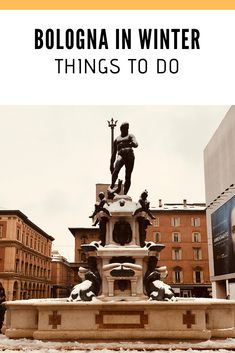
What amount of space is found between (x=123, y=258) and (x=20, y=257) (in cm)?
4552

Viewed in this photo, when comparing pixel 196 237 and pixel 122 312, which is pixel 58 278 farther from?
A: pixel 122 312

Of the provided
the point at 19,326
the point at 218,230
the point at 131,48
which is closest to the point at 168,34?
the point at 131,48

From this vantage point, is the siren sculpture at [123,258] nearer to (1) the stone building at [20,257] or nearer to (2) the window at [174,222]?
(1) the stone building at [20,257]

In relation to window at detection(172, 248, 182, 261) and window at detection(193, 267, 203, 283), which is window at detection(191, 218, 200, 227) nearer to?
window at detection(172, 248, 182, 261)

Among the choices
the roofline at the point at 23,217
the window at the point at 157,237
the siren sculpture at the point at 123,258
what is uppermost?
the roofline at the point at 23,217

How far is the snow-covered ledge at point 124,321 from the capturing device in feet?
37.3

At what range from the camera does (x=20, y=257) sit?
56844 mm

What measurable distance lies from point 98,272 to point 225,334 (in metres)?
4.73

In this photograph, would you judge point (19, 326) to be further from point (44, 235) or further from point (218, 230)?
point (44, 235)

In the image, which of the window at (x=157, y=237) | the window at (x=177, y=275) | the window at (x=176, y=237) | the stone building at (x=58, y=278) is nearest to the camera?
the window at (x=177, y=275)

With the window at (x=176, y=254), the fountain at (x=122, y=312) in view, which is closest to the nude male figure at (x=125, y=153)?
the fountain at (x=122, y=312)

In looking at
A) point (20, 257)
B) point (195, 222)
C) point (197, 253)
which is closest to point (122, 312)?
point (20, 257)

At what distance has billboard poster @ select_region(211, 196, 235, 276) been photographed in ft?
131

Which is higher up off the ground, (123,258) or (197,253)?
(197,253)
